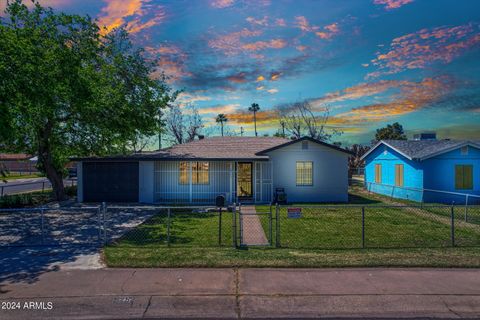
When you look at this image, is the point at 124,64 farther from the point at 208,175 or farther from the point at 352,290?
the point at 352,290

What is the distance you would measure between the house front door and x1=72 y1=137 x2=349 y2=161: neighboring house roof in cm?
81

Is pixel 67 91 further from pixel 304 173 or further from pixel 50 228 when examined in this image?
pixel 304 173

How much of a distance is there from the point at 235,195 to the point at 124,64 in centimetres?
1068

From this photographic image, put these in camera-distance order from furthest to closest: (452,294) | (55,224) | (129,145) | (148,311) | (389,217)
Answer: (129,145), (389,217), (55,224), (452,294), (148,311)

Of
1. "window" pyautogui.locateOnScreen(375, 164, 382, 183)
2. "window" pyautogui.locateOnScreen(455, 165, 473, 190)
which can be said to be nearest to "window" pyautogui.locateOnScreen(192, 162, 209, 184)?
"window" pyautogui.locateOnScreen(375, 164, 382, 183)

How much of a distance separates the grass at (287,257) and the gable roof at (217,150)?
31.3 ft

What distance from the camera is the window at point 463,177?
18.4 m

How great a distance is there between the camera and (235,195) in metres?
17.6

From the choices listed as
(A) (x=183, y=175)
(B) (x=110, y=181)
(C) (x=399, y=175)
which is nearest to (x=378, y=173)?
(C) (x=399, y=175)

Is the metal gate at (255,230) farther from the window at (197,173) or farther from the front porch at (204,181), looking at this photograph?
the window at (197,173)

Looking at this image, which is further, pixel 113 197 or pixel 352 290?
pixel 113 197

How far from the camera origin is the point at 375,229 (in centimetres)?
1094

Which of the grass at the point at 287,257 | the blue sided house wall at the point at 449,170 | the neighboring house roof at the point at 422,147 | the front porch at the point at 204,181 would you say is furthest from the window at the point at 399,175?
the grass at the point at 287,257

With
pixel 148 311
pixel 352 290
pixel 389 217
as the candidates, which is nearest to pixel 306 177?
pixel 389 217
